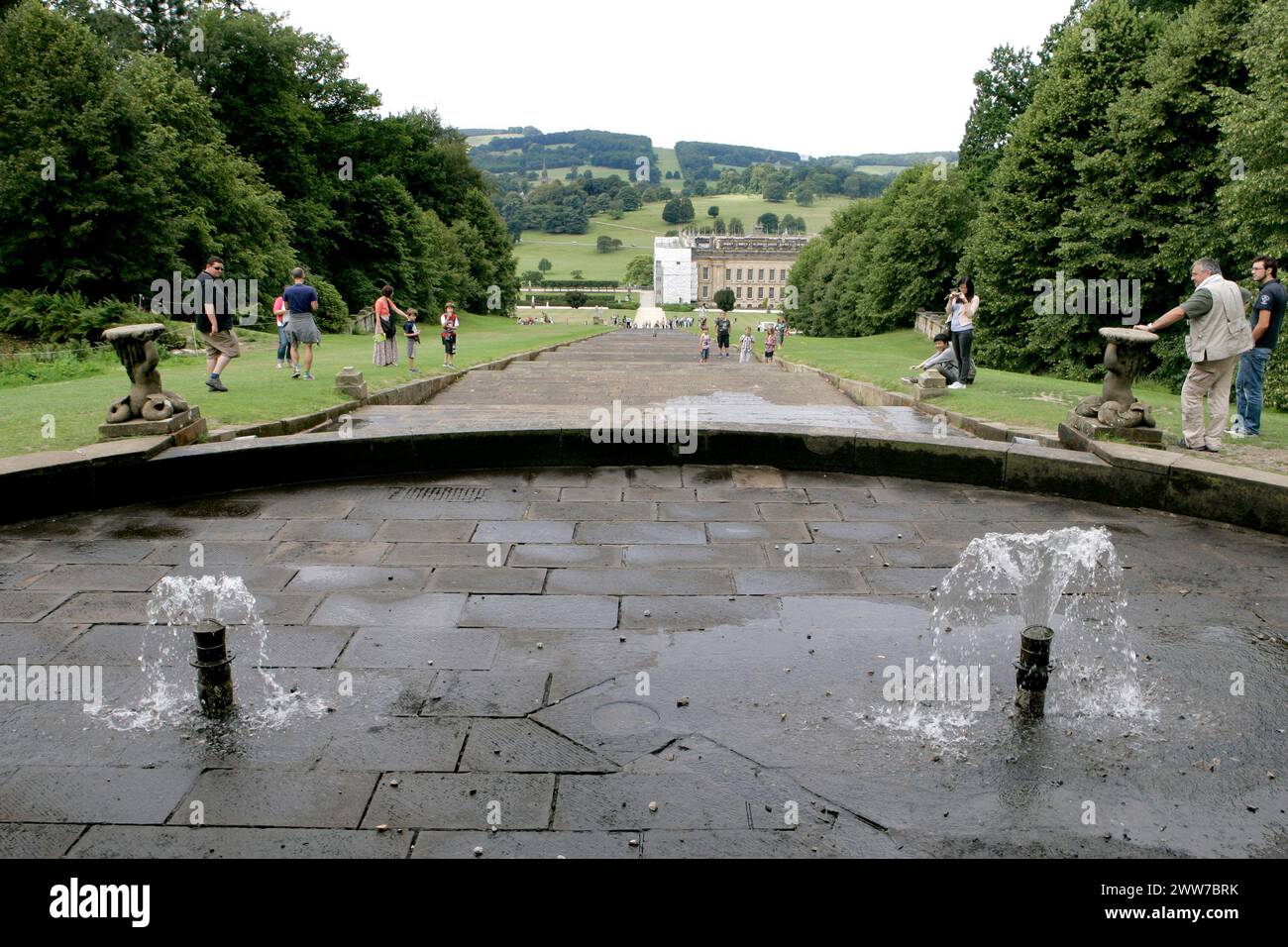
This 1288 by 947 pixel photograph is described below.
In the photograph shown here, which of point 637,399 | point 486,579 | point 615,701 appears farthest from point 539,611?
point 637,399

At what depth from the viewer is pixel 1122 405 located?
27.9 ft

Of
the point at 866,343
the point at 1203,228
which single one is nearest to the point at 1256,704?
the point at 1203,228

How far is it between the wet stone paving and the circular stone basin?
16 millimetres

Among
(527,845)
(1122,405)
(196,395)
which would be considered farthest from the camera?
(196,395)

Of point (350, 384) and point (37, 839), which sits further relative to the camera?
point (350, 384)

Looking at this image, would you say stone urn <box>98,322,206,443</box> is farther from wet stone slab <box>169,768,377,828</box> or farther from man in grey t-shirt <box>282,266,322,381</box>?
man in grey t-shirt <box>282,266,322,381</box>

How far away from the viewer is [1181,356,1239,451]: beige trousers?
8703 mm

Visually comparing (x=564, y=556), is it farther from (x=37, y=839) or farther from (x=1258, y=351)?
(x=1258, y=351)

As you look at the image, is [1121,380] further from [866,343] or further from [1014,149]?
[866,343]

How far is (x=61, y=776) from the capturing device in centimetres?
352

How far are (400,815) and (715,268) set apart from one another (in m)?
158

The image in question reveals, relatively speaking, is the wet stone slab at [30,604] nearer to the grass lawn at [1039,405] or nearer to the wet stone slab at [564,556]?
the wet stone slab at [564,556]

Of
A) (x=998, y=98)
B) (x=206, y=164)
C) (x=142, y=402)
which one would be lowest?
(x=142, y=402)

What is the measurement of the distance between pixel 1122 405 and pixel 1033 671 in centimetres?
543
